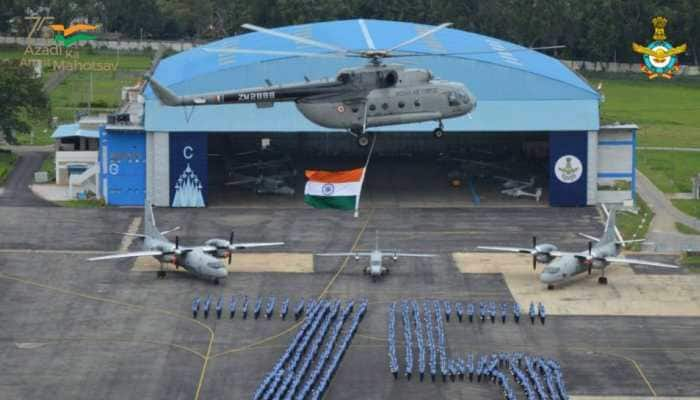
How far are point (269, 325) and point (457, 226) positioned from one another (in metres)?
32.3

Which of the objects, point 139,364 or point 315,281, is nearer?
point 139,364

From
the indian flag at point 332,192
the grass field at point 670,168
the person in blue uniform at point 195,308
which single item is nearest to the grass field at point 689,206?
the grass field at point 670,168

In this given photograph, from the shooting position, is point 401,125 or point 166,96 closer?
point 166,96

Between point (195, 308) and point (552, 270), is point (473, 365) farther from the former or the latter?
point (195, 308)

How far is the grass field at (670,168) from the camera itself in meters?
152

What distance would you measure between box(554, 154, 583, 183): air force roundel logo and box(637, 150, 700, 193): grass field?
1417 centimetres

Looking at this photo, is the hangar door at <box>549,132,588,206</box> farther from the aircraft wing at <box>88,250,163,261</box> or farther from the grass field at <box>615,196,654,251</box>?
the aircraft wing at <box>88,250,163,261</box>

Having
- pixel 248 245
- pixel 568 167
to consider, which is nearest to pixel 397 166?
pixel 568 167

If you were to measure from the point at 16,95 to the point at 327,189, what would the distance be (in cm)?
6269

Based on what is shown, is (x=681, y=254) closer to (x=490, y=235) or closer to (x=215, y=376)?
(x=490, y=235)

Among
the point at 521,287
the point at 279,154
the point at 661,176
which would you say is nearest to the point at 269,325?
the point at 521,287

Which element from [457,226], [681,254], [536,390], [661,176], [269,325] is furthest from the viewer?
[661,176]

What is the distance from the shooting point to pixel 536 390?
91.9m

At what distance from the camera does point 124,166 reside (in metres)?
140
